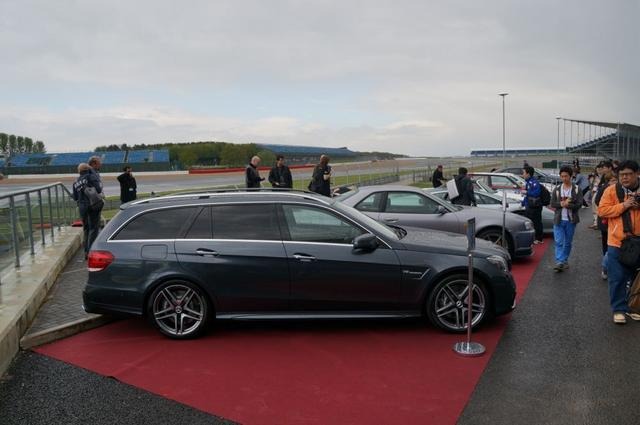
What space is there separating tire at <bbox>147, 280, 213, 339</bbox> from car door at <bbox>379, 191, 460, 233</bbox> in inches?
166

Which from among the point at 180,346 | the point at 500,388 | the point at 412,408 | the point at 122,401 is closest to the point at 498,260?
the point at 500,388

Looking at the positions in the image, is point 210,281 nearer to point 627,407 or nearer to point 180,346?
point 180,346

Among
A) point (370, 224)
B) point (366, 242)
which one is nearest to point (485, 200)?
point (370, 224)

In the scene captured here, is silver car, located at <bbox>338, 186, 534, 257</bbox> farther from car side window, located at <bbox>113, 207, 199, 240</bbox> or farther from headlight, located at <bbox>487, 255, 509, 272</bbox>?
car side window, located at <bbox>113, 207, 199, 240</bbox>

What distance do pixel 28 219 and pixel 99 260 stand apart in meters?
3.82

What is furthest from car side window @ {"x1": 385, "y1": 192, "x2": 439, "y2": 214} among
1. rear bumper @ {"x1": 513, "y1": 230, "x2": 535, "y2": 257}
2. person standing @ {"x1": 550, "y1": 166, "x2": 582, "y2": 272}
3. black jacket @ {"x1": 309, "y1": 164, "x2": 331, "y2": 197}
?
black jacket @ {"x1": 309, "y1": 164, "x2": 331, "y2": 197}

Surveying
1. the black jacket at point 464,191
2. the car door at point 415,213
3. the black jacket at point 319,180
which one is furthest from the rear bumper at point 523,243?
the black jacket at point 319,180

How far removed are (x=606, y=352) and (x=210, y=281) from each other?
13.1ft

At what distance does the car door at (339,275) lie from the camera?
17.7 ft

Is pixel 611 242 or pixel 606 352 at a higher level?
pixel 611 242

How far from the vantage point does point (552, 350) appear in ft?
16.5

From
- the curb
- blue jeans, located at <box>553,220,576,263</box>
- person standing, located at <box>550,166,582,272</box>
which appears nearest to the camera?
the curb

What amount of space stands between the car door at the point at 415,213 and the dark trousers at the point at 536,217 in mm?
3106

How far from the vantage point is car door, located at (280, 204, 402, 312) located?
5406 millimetres
